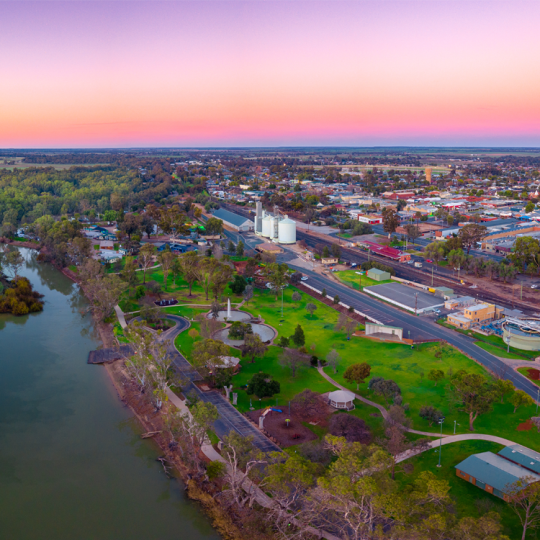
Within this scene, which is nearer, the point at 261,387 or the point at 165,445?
the point at 165,445

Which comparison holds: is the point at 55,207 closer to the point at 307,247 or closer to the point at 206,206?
the point at 206,206

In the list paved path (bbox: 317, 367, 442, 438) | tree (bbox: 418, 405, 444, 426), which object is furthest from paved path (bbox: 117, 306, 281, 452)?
tree (bbox: 418, 405, 444, 426)

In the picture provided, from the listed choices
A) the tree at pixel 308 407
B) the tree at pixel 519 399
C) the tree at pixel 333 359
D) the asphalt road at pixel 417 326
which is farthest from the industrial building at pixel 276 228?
the tree at pixel 519 399

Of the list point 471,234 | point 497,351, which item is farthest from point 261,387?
point 471,234

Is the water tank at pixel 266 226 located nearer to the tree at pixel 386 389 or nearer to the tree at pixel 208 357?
the tree at pixel 208 357

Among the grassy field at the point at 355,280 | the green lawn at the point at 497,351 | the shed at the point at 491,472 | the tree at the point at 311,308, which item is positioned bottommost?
the green lawn at the point at 497,351

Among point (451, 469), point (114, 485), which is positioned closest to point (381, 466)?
point (451, 469)

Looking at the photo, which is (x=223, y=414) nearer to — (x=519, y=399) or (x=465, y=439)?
(x=465, y=439)

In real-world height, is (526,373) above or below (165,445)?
above
